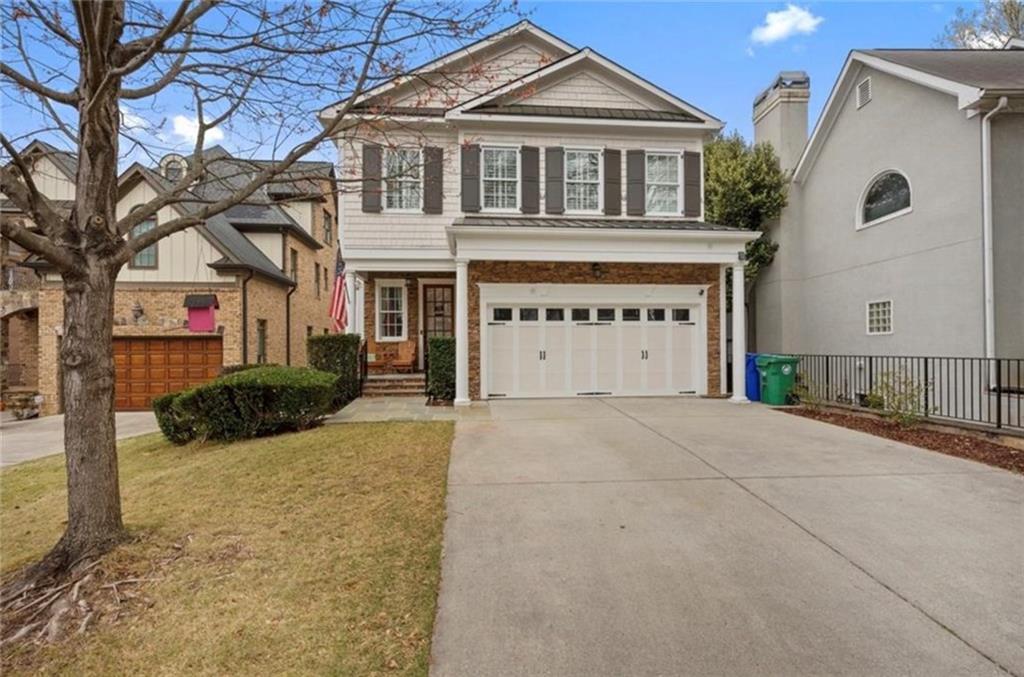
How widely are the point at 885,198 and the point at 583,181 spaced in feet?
22.8

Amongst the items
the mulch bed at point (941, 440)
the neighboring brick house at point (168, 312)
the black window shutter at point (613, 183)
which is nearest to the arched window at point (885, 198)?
the mulch bed at point (941, 440)

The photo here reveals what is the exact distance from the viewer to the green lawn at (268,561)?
282cm

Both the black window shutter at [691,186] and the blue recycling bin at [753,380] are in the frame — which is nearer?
the blue recycling bin at [753,380]

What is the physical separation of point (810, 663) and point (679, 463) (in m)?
3.76

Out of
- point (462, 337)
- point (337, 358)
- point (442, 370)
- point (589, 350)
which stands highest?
point (462, 337)

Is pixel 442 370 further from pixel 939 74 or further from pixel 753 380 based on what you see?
pixel 939 74

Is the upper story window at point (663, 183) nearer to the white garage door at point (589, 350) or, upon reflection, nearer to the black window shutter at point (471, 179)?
the white garage door at point (589, 350)

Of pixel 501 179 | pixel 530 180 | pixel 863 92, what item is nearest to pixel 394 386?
pixel 501 179

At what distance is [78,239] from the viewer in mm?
4016

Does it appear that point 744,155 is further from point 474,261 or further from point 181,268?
point 181,268

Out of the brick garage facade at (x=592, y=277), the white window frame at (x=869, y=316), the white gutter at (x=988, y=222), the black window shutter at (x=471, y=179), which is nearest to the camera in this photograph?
the white gutter at (x=988, y=222)

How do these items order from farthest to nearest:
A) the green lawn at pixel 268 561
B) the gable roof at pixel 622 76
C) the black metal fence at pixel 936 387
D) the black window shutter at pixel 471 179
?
the gable roof at pixel 622 76 < the black window shutter at pixel 471 179 < the black metal fence at pixel 936 387 < the green lawn at pixel 268 561

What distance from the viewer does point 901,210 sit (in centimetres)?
1139

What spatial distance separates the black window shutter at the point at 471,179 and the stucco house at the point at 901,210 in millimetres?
8902
